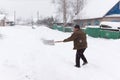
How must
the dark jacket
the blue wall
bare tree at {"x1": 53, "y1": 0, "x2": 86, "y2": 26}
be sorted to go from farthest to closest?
bare tree at {"x1": 53, "y1": 0, "x2": 86, "y2": 26} < the blue wall < the dark jacket

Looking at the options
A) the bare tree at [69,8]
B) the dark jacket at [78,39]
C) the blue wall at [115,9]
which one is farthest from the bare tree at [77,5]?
the dark jacket at [78,39]

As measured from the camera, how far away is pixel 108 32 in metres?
31.0

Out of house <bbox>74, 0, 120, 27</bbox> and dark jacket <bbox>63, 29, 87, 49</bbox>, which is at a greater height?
house <bbox>74, 0, 120, 27</bbox>

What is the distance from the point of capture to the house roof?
45.9 meters

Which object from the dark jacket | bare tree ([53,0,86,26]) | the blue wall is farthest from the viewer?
bare tree ([53,0,86,26])

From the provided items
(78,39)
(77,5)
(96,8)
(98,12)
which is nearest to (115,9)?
(98,12)

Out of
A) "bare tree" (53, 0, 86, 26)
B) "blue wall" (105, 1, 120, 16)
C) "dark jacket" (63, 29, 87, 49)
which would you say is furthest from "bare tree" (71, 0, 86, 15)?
"dark jacket" (63, 29, 87, 49)

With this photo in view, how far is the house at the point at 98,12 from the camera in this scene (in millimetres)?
44531

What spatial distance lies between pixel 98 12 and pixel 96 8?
2.44 metres

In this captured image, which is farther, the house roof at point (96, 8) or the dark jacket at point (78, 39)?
the house roof at point (96, 8)

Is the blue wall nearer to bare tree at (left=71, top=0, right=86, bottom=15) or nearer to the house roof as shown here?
the house roof

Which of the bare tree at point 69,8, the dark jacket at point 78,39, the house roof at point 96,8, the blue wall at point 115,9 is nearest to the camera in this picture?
the dark jacket at point 78,39

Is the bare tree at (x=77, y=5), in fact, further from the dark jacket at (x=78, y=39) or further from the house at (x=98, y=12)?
the dark jacket at (x=78, y=39)

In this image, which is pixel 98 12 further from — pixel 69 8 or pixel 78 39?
pixel 78 39
